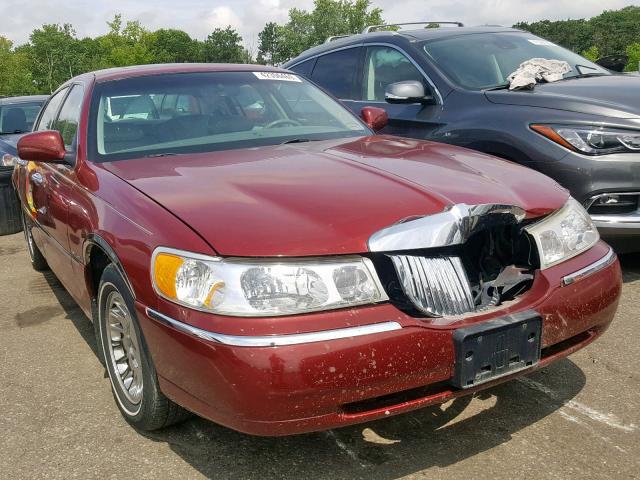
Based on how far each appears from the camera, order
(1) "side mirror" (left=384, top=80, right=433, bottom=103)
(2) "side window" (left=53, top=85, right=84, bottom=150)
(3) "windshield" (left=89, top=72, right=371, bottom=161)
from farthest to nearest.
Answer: (1) "side mirror" (left=384, top=80, right=433, bottom=103) < (2) "side window" (left=53, top=85, right=84, bottom=150) < (3) "windshield" (left=89, top=72, right=371, bottom=161)

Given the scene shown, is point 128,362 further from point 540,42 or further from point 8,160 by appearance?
point 8,160

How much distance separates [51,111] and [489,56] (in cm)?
323

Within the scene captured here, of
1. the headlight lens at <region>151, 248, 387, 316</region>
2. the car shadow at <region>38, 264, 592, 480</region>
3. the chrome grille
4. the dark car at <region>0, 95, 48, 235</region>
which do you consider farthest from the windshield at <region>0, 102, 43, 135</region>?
the chrome grille

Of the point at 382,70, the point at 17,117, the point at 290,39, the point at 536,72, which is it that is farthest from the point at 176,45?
the point at 536,72

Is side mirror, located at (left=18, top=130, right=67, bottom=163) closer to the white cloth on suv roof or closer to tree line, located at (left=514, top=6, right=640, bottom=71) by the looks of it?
the white cloth on suv roof

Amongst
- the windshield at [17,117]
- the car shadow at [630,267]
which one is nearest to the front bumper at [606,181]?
the car shadow at [630,267]

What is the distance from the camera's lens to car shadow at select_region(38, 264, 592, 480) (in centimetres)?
Answer: 247

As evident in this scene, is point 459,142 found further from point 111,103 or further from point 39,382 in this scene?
point 39,382

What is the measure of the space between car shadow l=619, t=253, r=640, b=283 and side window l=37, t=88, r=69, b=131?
153 inches

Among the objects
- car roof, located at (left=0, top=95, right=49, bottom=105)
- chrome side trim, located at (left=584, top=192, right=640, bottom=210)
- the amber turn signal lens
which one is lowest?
chrome side trim, located at (left=584, top=192, right=640, bottom=210)

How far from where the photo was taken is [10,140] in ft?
27.0

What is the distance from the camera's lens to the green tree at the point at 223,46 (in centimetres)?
11831

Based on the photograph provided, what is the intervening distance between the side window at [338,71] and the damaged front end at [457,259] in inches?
138

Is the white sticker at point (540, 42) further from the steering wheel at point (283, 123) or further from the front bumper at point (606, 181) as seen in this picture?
the steering wheel at point (283, 123)
